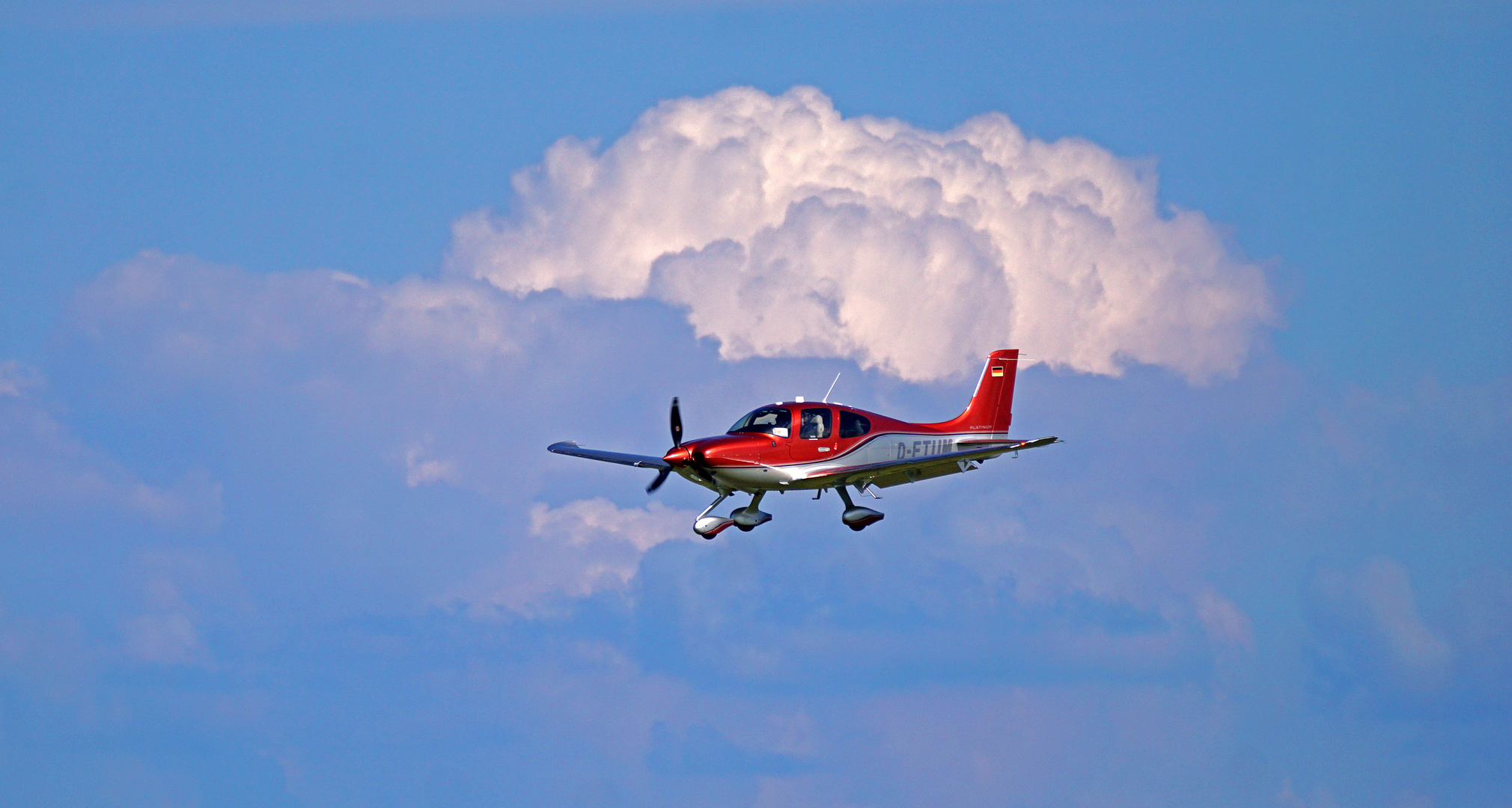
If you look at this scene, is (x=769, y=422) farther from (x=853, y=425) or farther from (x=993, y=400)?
(x=993, y=400)

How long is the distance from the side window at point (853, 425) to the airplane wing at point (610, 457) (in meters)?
5.80

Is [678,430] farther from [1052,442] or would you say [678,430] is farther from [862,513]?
[1052,442]

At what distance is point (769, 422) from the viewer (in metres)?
58.3

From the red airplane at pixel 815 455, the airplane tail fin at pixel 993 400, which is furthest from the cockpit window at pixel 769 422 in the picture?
the airplane tail fin at pixel 993 400

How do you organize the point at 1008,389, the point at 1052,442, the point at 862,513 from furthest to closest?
the point at 1008,389, the point at 862,513, the point at 1052,442

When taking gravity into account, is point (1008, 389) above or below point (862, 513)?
above

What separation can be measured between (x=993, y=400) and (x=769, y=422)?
9853 millimetres

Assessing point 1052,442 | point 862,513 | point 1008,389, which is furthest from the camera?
point 1008,389

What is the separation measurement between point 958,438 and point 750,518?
8147 mm

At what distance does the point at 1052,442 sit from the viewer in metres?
56.5

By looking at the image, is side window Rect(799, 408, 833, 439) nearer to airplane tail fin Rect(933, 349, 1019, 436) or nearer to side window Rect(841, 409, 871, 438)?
side window Rect(841, 409, 871, 438)

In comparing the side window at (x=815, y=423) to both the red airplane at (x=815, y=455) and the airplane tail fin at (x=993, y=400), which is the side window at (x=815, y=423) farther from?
the airplane tail fin at (x=993, y=400)

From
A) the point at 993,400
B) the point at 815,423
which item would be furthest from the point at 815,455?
the point at 993,400

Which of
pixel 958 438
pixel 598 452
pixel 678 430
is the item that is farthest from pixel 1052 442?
pixel 598 452
